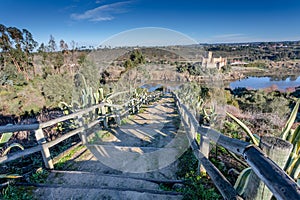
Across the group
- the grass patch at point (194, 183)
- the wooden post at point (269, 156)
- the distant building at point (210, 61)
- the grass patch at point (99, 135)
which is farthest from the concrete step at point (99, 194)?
the distant building at point (210, 61)

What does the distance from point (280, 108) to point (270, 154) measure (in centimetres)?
1195

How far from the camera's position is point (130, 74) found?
36.8 ft

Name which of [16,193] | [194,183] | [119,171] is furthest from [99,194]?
[194,183]

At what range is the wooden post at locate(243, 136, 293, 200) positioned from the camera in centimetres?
109

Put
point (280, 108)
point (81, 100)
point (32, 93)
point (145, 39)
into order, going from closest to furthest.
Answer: point (81, 100)
point (145, 39)
point (280, 108)
point (32, 93)

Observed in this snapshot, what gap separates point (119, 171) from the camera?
2623 mm

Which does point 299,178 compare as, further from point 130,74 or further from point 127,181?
point 130,74

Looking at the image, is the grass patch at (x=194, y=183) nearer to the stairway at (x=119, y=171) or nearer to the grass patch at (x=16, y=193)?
the stairway at (x=119, y=171)

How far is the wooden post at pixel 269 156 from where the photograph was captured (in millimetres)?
1092

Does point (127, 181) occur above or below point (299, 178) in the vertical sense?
below

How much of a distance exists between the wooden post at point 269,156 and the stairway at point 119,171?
892mm

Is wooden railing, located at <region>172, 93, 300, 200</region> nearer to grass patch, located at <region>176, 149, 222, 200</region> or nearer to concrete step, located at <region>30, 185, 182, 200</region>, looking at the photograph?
grass patch, located at <region>176, 149, 222, 200</region>

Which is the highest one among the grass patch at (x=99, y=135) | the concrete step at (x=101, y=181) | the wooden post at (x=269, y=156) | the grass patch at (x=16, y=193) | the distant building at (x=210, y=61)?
the distant building at (x=210, y=61)

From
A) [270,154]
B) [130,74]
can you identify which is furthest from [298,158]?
[130,74]
